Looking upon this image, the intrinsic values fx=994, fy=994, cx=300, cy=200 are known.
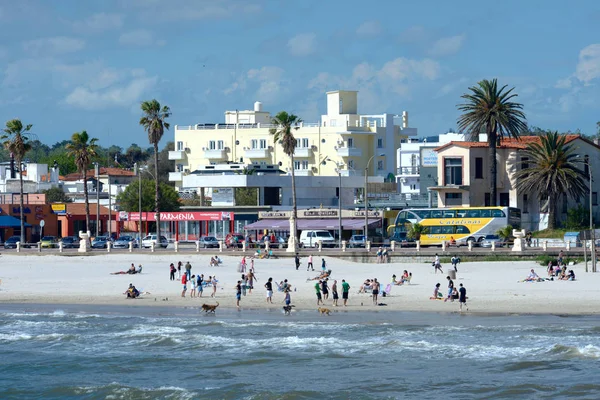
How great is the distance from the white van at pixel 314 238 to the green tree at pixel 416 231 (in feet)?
18.8

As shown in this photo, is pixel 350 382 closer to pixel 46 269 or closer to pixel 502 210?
pixel 46 269

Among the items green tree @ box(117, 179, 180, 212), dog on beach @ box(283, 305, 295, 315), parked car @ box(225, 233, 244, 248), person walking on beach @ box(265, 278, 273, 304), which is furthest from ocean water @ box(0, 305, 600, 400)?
green tree @ box(117, 179, 180, 212)

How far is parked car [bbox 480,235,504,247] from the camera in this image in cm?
6712

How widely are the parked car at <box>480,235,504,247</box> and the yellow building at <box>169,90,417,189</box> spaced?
48.7m

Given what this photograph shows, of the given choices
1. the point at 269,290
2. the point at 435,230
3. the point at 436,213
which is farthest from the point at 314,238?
the point at 269,290

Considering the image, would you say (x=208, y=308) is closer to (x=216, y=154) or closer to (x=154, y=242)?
(x=154, y=242)

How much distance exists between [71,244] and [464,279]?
1418 inches

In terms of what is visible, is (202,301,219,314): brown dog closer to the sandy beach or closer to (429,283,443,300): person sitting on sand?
the sandy beach

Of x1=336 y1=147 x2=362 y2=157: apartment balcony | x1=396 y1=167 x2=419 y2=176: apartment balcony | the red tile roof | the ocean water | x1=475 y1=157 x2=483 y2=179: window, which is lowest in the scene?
the ocean water

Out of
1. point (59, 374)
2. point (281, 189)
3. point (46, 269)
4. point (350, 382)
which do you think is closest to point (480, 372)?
point (350, 382)

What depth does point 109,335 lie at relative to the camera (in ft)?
136

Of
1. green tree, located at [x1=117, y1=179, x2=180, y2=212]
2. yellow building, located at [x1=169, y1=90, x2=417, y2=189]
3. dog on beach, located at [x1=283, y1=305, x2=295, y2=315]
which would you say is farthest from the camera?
yellow building, located at [x1=169, y1=90, x2=417, y2=189]

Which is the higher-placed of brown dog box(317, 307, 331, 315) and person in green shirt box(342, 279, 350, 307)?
person in green shirt box(342, 279, 350, 307)

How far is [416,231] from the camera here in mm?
72562
